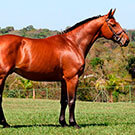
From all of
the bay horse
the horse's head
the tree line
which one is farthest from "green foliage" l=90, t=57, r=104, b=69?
the bay horse

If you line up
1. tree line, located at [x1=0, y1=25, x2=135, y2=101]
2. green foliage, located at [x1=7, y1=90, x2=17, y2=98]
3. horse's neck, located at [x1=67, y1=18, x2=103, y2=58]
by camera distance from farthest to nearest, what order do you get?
green foliage, located at [x1=7, y1=90, x2=17, y2=98] < tree line, located at [x1=0, y1=25, x2=135, y2=101] < horse's neck, located at [x1=67, y1=18, x2=103, y2=58]

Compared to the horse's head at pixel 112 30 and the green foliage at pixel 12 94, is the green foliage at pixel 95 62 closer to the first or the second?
the green foliage at pixel 12 94

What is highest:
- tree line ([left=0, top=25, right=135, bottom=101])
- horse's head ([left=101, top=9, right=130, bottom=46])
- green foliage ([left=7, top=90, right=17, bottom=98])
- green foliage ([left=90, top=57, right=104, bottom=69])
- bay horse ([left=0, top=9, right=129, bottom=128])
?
horse's head ([left=101, top=9, right=130, bottom=46])

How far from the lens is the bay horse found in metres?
8.32

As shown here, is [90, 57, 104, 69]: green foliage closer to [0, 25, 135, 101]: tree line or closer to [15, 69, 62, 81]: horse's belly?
[0, 25, 135, 101]: tree line

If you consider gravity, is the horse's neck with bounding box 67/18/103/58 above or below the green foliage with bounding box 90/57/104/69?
above

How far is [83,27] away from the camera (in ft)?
30.8

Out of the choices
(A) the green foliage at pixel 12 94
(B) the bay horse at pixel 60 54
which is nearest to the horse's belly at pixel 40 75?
(B) the bay horse at pixel 60 54

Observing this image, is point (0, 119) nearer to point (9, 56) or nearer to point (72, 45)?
point (9, 56)

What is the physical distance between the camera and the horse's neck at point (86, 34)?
923cm

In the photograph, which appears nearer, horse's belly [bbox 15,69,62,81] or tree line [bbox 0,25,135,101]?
horse's belly [bbox 15,69,62,81]

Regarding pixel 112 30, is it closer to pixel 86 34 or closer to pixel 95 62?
pixel 86 34

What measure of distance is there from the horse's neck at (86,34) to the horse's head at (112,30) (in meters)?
0.16

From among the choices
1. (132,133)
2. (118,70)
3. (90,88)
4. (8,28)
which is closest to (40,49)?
(132,133)
